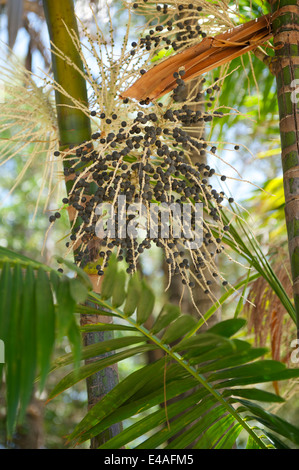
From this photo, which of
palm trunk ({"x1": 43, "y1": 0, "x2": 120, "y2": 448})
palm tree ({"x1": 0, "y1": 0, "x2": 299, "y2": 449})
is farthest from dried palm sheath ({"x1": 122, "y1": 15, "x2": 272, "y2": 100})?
palm trunk ({"x1": 43, "y1": 0, "x2": 120, "y2": 448})

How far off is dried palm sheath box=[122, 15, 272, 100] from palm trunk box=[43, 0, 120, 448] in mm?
179

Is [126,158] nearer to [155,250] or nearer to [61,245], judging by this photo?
A: [61,245]

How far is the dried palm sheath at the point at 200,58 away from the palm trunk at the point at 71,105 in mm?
179

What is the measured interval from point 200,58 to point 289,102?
20 cm

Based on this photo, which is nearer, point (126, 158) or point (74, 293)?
point (74, 293)

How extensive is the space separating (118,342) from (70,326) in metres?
0.27

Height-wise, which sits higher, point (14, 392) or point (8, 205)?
point (8, 205)

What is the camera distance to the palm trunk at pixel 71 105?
1.18 m

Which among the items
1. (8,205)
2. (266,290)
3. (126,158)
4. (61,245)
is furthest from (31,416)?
(126,158)

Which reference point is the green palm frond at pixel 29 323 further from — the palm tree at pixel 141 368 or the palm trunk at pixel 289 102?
the palm trunk at pixel 289 102

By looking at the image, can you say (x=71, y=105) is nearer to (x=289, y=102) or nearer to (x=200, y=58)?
(x=200, y=58)

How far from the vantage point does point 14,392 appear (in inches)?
24.0

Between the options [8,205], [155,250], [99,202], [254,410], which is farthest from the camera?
[8,205]

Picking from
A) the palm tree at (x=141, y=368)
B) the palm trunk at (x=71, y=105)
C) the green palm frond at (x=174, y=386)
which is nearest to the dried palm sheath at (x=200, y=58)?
the palm tree at (x=141, y=368)
